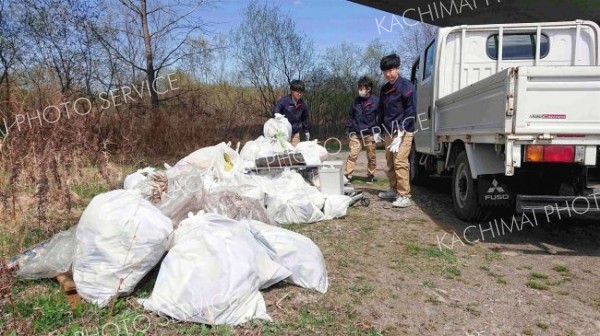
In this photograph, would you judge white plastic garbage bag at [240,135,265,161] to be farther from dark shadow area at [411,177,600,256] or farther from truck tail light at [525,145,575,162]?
truck tail light at [525,145,575,162]

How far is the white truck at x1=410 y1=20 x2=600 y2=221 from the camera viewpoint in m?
3.50

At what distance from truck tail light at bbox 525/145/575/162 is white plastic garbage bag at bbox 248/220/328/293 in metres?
1.98

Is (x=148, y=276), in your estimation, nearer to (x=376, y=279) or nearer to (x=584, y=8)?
(x=376, y=279)

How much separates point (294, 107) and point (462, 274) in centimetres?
468

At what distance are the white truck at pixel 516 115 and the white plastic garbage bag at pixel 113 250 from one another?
9.05ft

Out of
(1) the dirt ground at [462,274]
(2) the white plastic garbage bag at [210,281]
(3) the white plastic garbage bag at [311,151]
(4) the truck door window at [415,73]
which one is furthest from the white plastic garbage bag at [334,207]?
(4) the truck door window at [415,73]

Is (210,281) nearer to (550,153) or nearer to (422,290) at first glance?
(422,290)

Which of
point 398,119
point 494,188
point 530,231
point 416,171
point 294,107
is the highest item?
point 294,107

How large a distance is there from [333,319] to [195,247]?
87cm

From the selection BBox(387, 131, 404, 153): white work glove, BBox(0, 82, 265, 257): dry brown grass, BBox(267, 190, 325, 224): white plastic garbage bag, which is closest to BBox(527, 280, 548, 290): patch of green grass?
BBox(267, 190, 325, 224): white plastic garbage bag

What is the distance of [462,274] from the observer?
10.8 feet

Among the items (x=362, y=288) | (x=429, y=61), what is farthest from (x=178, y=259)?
(x=429, y=61)

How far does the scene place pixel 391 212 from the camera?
5273 millimetres

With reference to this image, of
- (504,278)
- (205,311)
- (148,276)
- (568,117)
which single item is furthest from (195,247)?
(568,117)
